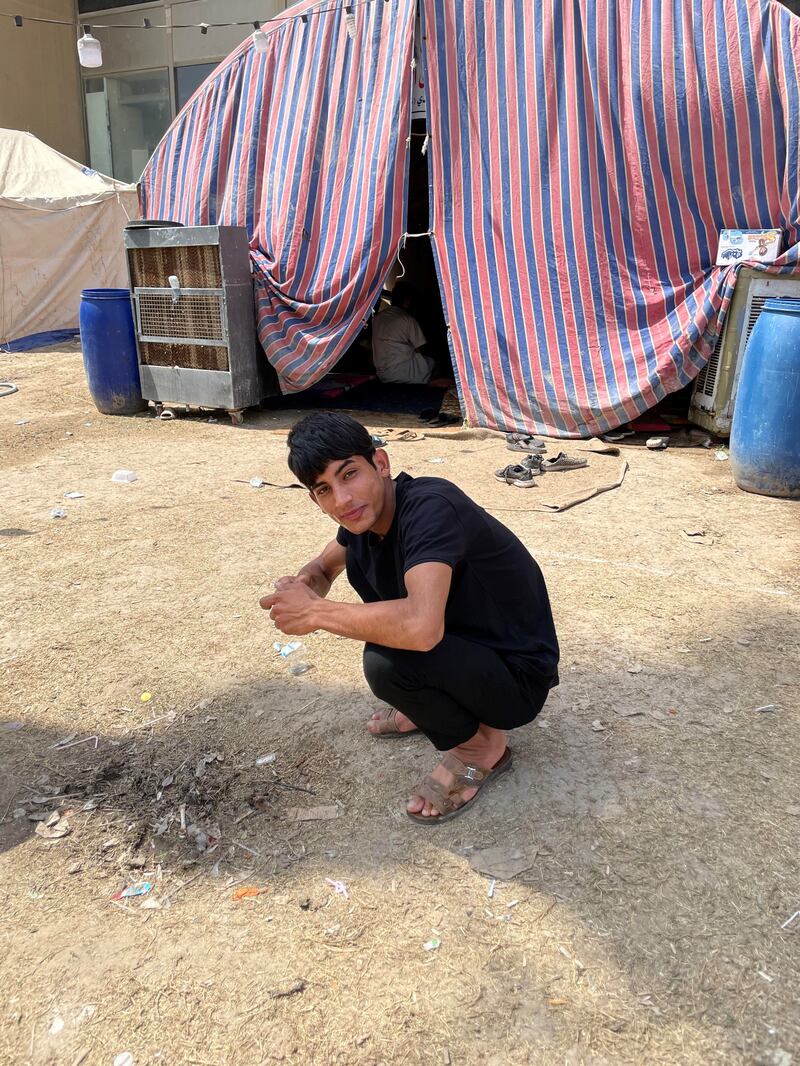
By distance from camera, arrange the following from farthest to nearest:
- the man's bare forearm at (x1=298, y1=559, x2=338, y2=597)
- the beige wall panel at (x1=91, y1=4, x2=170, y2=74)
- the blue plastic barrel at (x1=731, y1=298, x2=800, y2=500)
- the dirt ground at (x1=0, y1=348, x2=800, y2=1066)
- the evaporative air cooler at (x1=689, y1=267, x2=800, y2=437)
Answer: the beige wall panel at (x1=91, y1=4, x2=170, y2=74)
the evaporative air cooler at (x1=689, y1=267, x2=800, y2=437)
the blue plastic barrel at (x1=731, y1=298, x2=800, y2=500)
the man's bare forearm at (x1=298, y1=559, x2=338, y2=597)
the dirt ground at (x1=0, y1=348, x2=800, y2=1066)

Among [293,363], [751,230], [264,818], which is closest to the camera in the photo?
[264,818]

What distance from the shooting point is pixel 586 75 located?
6586 mm

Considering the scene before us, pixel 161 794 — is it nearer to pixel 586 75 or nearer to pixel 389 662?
pixel 389 662

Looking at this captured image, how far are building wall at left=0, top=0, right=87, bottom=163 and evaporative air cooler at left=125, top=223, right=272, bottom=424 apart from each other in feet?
34.6

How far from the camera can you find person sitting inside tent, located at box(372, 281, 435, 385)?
9.73 metres

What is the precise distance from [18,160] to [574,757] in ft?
45.2

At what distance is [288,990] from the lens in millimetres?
1832

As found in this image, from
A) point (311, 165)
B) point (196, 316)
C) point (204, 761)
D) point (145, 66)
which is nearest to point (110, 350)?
point (196, 316)

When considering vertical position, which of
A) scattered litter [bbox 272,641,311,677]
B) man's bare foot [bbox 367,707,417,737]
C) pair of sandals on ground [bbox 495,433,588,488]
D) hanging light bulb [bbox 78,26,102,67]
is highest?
hanging light bulb [bbox 78,26,102,67]

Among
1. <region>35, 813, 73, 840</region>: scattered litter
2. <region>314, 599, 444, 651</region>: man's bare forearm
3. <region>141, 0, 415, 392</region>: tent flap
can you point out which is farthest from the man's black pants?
<region>141, 0, 415, 392</region>: tent flap

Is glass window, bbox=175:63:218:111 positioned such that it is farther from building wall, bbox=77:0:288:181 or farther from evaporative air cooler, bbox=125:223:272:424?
evaporative air cooler, bbox=125:223:272:424

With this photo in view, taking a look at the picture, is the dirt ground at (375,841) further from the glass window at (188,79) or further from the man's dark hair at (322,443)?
the glass window at (188,79)

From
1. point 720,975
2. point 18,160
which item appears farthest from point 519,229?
point 18,160

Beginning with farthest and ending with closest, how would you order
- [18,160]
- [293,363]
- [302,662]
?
[18,160], [293,363], [302,662]
